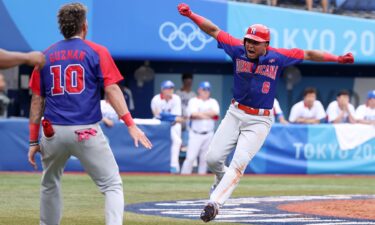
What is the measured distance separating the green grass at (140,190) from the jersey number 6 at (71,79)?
8.10ft

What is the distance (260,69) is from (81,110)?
2802 mm

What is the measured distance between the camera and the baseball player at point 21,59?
617 centimetres

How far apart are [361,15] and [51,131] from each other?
643 inches

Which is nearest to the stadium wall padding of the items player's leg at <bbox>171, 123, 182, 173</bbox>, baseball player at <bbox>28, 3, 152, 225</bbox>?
player's leg at <bbox>171, 123, 182, 173</bbox>

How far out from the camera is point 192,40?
19.7 metres

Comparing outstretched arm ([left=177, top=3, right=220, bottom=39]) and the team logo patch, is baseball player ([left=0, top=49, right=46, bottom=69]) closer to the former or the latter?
outstretched arm ([left=177, top=3, right=220, bottom=39])

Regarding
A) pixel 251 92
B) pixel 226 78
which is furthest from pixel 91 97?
pixel 226 78

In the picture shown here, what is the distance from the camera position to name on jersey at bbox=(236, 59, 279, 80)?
9367 mm

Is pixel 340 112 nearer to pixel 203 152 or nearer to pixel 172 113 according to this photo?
pixel 203 152

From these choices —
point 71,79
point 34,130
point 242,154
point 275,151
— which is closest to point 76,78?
point 71,79

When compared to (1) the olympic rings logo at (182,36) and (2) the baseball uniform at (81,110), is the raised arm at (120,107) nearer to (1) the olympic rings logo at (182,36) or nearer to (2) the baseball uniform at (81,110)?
→ (2) the baseball uniform at (81,110)

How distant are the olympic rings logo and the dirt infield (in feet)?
26.0

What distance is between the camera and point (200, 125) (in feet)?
60.8

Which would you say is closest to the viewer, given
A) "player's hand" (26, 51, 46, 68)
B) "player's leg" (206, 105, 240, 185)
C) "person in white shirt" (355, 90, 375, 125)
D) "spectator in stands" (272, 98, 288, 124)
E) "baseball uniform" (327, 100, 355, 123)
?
"player's hand" (26, 51, 46, 68)
